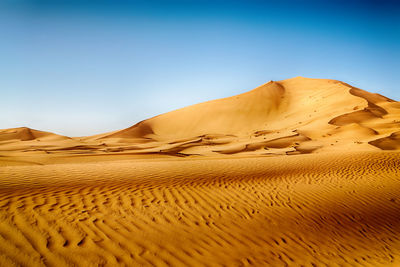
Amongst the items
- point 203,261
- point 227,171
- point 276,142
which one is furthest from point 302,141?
point 203,261

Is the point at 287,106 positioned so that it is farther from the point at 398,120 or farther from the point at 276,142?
the point at 276,142

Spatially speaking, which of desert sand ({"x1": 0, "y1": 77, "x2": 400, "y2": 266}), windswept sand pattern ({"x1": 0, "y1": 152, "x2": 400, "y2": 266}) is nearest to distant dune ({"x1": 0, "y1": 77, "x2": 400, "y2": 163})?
desert sand ({"x1": 0, "y1": 77, "x2": 400, "y2": 266})

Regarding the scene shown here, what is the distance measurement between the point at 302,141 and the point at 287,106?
939 inches

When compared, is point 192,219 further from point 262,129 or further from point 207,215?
point 262,129

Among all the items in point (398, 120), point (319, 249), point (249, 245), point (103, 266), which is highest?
point (398, 120)

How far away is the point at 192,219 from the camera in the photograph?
4785 millimetres

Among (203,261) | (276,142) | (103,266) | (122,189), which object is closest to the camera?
(103,266)

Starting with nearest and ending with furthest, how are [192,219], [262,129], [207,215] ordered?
[192,219], [207,215], [262,129]

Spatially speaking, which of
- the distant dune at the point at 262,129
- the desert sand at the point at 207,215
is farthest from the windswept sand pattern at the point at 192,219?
the distant dune at the point at 262,129

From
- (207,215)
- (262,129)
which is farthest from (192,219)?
(262,129)

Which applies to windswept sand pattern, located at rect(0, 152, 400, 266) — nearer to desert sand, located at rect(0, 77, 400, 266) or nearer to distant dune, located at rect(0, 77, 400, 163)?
desert sand, located at rect(0, 77, 400, 266)

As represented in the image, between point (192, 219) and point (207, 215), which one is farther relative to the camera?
point (207, 215)

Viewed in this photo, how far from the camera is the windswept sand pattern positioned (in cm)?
343

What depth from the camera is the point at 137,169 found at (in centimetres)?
917
